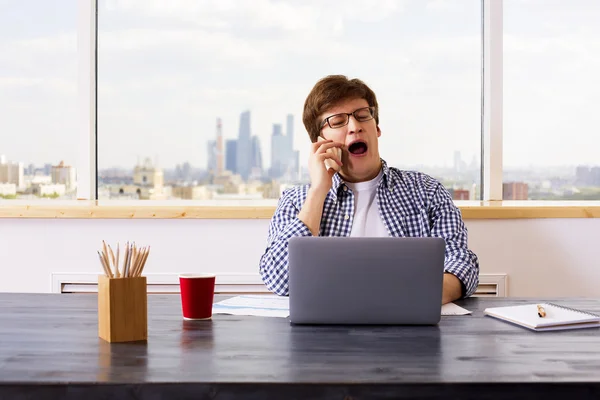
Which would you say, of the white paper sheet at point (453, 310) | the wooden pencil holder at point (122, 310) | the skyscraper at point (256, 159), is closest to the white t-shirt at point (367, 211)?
the white paper sheet at point (453, 310)

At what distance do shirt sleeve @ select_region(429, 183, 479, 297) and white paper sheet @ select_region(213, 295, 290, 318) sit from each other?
0.46 meters

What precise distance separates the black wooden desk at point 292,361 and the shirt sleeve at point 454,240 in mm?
300

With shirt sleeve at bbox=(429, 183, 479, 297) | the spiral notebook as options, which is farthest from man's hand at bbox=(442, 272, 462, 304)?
the spiral notebook

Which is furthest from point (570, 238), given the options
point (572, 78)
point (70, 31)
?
point (70, 31)

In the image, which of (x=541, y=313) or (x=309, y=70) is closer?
(x=541, y=313)

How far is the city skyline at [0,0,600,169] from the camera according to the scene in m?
3.03

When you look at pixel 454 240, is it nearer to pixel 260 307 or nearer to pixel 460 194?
pixel 260 307

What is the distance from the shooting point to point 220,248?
2.68 meters

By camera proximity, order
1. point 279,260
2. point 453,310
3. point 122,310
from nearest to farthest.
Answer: point 122,310, point 453,310, point 279,260

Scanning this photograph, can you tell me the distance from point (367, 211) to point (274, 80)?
3.43ft

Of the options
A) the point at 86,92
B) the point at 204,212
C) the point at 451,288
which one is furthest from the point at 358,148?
the point at 86,92

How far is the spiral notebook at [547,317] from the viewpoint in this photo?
1354 millimetres

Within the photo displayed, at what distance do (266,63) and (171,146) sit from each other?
1.85ft

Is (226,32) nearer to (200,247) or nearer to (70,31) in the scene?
(70,31)
